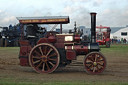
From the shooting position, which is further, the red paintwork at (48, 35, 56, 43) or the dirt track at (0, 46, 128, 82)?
the red paintwork at (48, 35, 56, 43)

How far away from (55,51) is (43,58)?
1.62 ft

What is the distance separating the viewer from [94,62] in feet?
29.0

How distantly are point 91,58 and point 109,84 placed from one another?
2.19 m

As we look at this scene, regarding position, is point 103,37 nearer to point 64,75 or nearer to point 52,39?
point 52,39

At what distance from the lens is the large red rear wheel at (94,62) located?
348 inches

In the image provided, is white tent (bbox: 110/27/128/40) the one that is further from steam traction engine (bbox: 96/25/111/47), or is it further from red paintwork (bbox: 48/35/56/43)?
red paintwork (bbox: 48/35/56/43)

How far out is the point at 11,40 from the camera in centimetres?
3534

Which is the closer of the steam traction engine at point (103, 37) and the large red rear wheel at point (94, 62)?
the large red rear wheel at point (94, 62)

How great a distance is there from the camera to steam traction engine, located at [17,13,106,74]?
886 centimetres

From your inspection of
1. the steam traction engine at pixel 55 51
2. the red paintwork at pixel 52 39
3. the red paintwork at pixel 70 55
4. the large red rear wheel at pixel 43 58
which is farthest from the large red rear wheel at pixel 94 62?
the red paintwork at pixel 52 39

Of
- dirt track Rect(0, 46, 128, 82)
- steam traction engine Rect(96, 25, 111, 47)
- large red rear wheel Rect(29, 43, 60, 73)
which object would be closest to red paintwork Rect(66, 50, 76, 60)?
large red rear wheel Rect(29, 43, 60, 73)

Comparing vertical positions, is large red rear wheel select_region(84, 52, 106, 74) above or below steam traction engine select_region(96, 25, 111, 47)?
below

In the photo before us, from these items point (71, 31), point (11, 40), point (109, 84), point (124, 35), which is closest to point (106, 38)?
point (11, 40)

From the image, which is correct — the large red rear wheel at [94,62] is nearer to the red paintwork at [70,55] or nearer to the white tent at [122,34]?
the red paintwork at [70,55]
